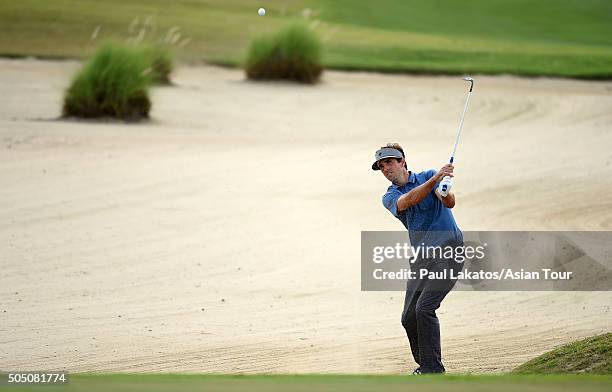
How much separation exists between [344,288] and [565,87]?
15.6m

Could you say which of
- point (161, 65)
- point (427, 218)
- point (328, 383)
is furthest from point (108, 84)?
point (328, 383)

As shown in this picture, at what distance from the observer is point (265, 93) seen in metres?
25.7

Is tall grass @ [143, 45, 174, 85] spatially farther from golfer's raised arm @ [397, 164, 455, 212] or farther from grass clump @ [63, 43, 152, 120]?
golfer's raised arm @ [397, 164, 455, 212]

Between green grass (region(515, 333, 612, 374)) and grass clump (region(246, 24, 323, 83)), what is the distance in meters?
18.7

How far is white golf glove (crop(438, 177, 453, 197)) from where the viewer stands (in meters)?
7.60

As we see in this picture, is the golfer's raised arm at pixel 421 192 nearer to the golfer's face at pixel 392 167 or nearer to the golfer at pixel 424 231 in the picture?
the golfer at pixel 424 231

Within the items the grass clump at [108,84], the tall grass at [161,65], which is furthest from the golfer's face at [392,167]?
the tall grass at [161,65]

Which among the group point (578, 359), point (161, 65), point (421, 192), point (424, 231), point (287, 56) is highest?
point (287, 56)

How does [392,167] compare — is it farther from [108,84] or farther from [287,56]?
[287,56]

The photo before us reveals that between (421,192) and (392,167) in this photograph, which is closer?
(421,192)

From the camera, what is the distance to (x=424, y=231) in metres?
7.90

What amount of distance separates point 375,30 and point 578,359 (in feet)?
99.9

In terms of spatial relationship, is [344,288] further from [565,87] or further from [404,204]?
[565,87]

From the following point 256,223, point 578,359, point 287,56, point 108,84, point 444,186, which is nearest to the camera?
point 444,186
